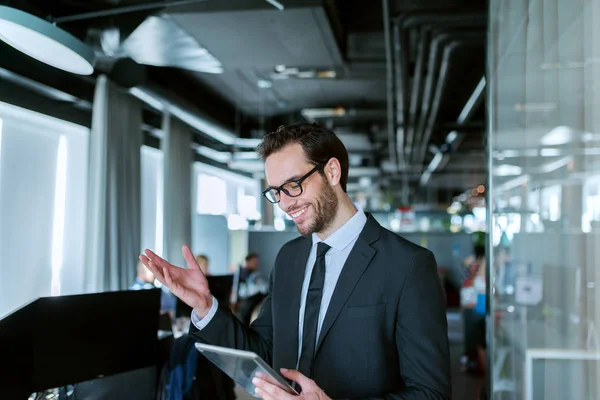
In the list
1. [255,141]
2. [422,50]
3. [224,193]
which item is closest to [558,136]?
[422,50]

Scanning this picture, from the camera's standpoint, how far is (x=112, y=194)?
766cm

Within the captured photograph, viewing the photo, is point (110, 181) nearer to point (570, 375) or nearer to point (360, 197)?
point (570, 375)

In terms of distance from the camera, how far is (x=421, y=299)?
6.10 ft

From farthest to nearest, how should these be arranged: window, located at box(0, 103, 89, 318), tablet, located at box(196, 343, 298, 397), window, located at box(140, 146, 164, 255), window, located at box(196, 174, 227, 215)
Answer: window, located at box(196, 174, 227, 215), window, located at box(140, 146, 164, 255), window, located at box(0, 103, 89, 318), tablet, located at box(196, 343, 298, 397)

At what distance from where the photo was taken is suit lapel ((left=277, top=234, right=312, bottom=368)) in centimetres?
207

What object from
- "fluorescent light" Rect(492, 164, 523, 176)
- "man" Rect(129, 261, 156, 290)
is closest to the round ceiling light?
"fluorescent light" Rect(492, 164, 523, 176)

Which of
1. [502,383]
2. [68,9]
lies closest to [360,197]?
[68,9]

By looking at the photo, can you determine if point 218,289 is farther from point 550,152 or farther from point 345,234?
point 550,152

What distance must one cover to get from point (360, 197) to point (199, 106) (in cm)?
1245

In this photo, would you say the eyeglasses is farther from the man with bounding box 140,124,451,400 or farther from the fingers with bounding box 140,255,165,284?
the fingers with bounding box 140,255,165,284

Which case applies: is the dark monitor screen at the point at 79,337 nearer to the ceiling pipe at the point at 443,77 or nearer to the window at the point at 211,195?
the ceiling pipe at the point at 443,77

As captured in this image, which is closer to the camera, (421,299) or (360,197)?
(421,299)

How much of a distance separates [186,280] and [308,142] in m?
0.69

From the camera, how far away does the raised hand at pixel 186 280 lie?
6.58 feet
